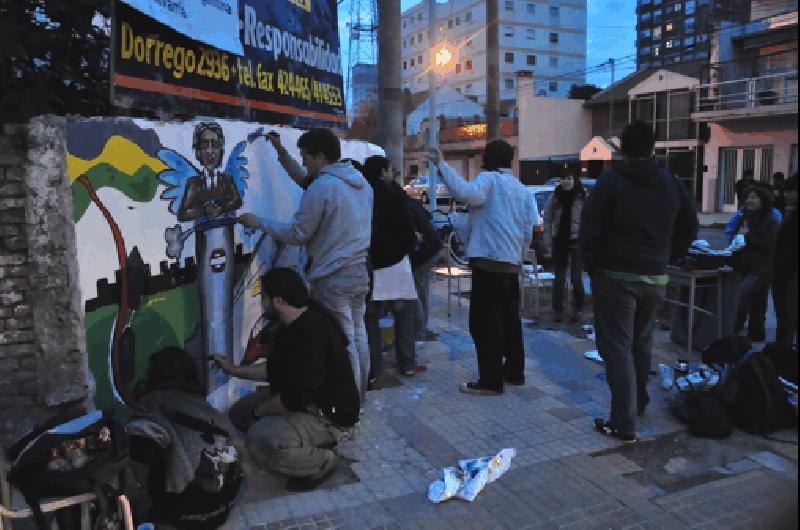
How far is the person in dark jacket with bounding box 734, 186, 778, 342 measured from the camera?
646 cm

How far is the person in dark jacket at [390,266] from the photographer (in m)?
5.23

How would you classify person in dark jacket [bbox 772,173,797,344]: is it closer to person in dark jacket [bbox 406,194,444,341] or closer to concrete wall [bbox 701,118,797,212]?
person in dark jacket [bbox 406,194,444,341]

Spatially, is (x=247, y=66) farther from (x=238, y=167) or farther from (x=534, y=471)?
(x=534, y=471)

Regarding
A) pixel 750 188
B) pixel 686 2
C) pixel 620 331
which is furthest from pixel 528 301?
pixel 686 2

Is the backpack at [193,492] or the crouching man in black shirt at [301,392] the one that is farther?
the crouching man in black shirt at [301,392]

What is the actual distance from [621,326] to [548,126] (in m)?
37.0

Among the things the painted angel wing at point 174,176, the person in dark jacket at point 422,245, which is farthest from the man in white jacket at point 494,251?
the painted angel wing at point 174,176

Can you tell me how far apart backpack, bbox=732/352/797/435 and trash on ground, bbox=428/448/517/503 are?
5.75 ft

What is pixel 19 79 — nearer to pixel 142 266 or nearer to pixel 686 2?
pixel 142 266

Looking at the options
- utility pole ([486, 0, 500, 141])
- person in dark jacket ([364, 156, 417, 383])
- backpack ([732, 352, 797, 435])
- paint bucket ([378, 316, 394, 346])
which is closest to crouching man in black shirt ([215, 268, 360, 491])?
person in dark jacket ([364, 156, 417, 383])

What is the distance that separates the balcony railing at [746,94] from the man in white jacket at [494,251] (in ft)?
70.8

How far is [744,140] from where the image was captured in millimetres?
26391

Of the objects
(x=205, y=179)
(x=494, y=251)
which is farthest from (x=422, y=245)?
(x=205, y=179)

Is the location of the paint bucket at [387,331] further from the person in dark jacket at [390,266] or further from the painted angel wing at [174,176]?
the painted angel wing at [174,176]
